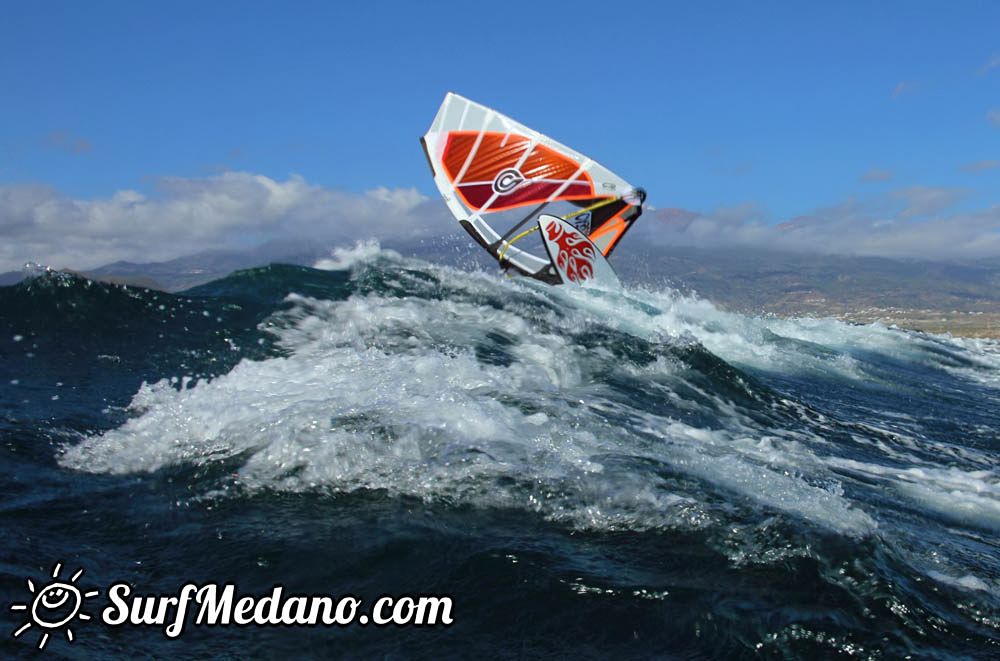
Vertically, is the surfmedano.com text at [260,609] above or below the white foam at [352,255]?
below

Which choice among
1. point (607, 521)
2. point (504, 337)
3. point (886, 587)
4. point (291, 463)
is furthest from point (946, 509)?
point (504, 337)

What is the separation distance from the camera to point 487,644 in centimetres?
314

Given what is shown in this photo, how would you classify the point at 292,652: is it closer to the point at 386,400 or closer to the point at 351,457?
the point at 351,457

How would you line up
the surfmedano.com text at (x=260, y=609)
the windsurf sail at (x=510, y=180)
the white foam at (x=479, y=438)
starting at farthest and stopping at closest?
the windsurf sail at (x=510, y=180) < the white foam at (x=479, y=438) < the surfmedano.com text at (x=260, y=609)

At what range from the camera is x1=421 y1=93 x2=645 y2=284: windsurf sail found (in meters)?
19.9

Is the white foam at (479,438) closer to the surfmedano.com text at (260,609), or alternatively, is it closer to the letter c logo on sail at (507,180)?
the surfmedano.com text at (260,609)

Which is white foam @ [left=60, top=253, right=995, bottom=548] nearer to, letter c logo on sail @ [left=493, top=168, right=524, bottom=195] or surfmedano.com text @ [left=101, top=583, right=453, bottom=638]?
surfmedano.com text @ [left=101, top=583, right=453, bottom=638]

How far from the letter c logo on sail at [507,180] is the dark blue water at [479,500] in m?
11.1

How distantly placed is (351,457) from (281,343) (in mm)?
4716

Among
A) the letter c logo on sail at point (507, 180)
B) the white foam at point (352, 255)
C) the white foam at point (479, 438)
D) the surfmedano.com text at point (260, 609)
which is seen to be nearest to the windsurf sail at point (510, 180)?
the letter c logo on sail at point (507, 180)

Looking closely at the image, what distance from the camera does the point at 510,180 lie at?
19938 millimetres

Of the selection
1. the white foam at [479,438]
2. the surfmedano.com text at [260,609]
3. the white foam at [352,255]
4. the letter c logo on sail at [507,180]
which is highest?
the letter c logo on sail at [507,180]

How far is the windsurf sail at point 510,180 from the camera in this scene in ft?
65.2

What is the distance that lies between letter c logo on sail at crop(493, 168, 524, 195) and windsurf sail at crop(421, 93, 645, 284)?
3 centimetres
